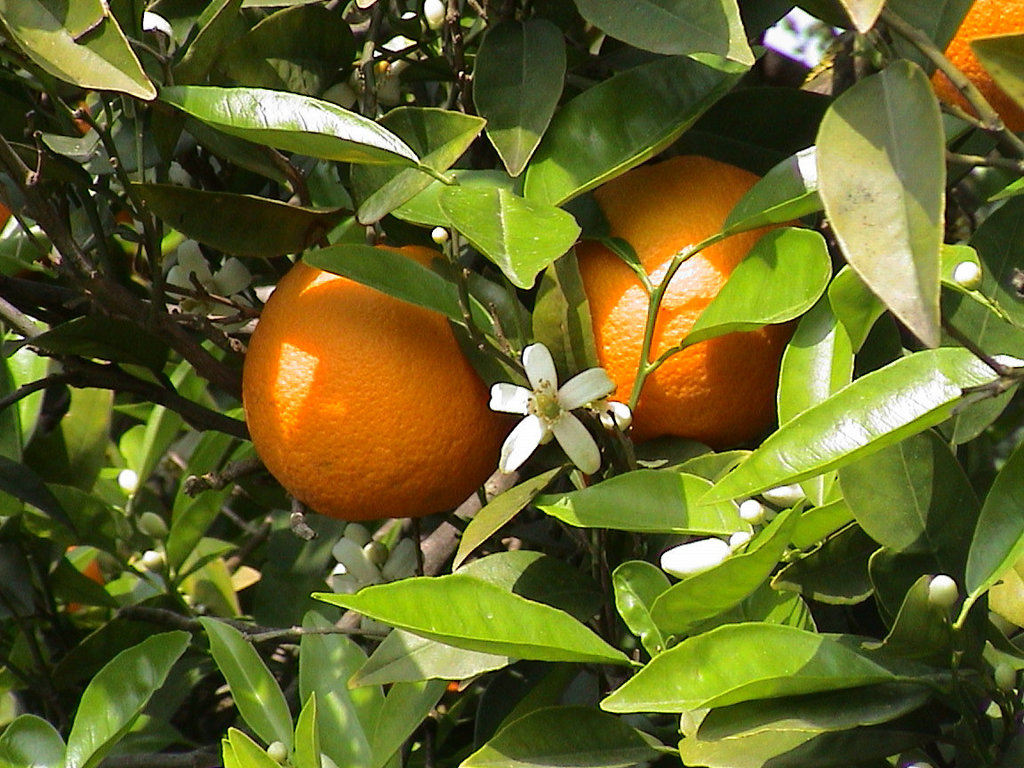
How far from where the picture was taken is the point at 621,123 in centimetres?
80

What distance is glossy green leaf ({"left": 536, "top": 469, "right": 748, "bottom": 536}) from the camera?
0.70 metres

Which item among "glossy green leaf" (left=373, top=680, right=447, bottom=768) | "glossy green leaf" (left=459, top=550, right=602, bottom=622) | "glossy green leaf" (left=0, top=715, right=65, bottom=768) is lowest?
"glossy green leaf" (left=0, top=715, right=65, bottom=768)

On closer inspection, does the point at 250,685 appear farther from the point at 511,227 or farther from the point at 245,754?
the point at 511,227

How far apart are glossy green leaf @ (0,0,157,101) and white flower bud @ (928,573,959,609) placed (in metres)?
0.45

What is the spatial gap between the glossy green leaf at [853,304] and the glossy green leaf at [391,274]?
226 millimetres

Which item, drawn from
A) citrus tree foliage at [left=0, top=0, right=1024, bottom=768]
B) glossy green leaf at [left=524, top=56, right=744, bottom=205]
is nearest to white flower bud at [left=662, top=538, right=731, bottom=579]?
citrus tree foliage at [left=0, top=0, right=1024, bottom=768]

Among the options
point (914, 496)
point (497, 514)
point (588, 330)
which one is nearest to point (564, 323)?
point (588, 330)

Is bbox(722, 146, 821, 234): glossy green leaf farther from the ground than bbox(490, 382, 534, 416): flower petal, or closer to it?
farther from the ground

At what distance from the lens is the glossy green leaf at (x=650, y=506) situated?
0.70m

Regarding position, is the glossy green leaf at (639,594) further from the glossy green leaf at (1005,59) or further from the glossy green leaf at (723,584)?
the glossy green leaf at (1005,59)

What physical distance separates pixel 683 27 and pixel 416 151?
0.19m

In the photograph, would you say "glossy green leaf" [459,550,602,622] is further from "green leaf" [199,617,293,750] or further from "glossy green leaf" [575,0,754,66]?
"glossy green leaf" [575,0,754,66]

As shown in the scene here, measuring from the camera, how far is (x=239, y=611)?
1.40 meters

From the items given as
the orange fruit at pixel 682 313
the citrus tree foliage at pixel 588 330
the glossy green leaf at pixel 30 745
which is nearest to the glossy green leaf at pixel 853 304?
the citrus tree foliage at pixel 588 330
